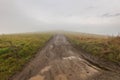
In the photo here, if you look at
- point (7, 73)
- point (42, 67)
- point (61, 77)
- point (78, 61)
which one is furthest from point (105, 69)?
point (7, 73)

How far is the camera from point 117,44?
23859 millimetres

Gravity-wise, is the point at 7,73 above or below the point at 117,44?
below

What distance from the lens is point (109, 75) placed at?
13953 millimetres

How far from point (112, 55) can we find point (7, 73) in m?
10.8

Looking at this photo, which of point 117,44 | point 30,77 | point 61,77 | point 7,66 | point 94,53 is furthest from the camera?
point 117,44

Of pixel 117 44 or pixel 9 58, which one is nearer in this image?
pixel 9 58

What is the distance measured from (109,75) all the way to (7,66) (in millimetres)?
10758

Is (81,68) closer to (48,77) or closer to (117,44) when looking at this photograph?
(48,77)

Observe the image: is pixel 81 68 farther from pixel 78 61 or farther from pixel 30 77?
pixel 30 77

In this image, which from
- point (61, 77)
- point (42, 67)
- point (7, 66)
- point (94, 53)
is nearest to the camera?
point (61, 77)

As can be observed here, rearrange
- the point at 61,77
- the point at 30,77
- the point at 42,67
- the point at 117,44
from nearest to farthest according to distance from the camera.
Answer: the point at 61,77 < the point at 30,77 < the point at 42,67 < the point at 117,44

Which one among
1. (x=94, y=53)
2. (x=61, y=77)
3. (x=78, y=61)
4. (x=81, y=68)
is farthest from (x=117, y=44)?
(x=61, y=77)

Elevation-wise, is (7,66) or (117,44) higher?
(117,44)

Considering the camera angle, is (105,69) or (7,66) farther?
(7,66)
